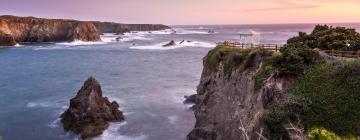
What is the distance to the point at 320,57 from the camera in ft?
88.9

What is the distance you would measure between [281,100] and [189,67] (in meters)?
52.8

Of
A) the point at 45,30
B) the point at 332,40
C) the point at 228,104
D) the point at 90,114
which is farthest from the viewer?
the point at 45,30

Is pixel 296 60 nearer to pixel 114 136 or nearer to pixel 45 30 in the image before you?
pixel 114 136

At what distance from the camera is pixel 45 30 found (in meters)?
154

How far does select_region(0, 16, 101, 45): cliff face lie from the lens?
479 ft

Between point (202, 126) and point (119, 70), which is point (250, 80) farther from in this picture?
point (119, 70)

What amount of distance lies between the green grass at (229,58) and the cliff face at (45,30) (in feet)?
382

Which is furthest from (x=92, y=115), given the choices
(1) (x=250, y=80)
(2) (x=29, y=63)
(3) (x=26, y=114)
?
(2) (x=29, y=63)

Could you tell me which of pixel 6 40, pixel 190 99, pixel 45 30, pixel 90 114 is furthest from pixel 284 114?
pixel 45 30

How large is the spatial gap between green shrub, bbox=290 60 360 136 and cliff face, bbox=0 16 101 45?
13160cm

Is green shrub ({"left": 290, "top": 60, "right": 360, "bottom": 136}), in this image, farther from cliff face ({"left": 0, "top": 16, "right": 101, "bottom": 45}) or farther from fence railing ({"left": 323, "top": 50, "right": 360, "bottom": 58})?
cliff face ({"left": 0, "top": 16, "right": 101, "bottom": 45})

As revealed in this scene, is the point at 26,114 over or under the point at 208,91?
under

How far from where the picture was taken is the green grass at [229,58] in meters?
32.2

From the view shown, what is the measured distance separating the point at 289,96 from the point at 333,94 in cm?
253
